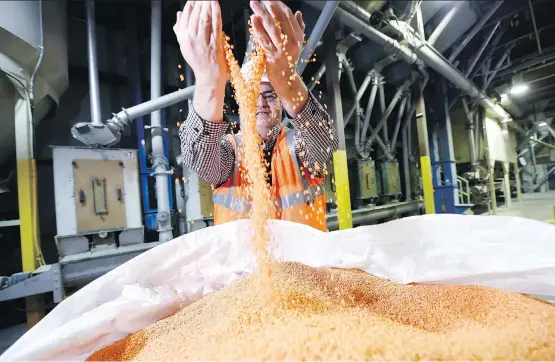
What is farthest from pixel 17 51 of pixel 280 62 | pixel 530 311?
pixel 530 311

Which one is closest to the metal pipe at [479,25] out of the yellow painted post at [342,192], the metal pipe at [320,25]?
the metal pipe at [320,25]

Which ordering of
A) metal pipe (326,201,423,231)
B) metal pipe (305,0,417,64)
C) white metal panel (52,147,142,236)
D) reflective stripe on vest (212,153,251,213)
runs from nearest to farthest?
reflective stripe on vest (212,153,251,213), white metal panel (52,147,142,236), metal pipe (305,0,417,64), metal pipe (326,201,423,231)

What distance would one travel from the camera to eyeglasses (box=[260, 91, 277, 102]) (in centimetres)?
119

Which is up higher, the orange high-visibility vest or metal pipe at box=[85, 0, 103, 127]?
metal pipe at box=[85, 0, 103, 127]

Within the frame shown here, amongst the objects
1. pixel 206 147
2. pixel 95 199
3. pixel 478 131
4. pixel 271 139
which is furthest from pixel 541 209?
pixel 478 131

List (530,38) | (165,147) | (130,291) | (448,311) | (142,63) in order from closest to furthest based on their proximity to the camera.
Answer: (448,311)
(130,291)
(530,38)
(165,147)
(142,63)

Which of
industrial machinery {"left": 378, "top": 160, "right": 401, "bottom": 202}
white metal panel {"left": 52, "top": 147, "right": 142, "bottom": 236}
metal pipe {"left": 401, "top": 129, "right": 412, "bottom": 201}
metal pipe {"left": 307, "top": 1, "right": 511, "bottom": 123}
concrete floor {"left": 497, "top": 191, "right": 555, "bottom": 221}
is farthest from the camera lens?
metal pipe {"left": 401, "top": 129, "right": 412, "bottom": 201}

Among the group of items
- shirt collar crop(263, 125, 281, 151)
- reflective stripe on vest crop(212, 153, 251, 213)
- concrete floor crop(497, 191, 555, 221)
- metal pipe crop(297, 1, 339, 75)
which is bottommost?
concrete floor crop(497, 191, 555, 221)

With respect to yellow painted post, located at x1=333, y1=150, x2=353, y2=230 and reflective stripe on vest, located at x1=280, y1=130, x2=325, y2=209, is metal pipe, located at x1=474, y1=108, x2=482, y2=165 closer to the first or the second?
yellow painted post, located at x1=333, y1=150, x2=353, y2=230

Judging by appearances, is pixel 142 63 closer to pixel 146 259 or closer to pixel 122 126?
pixel 122 126

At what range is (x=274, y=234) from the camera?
92 centimetres

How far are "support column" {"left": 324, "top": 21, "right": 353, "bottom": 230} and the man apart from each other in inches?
57.4

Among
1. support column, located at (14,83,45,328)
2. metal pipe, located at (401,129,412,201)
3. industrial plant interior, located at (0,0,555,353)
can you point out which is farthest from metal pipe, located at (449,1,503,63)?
support column, located at (14,83,45,328)

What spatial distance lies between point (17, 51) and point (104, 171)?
3.15ft
